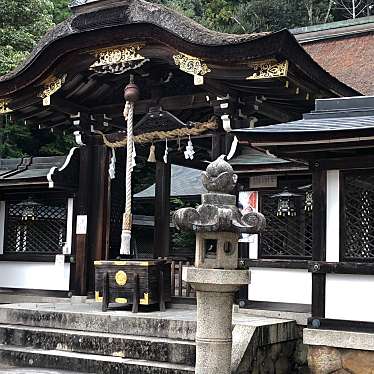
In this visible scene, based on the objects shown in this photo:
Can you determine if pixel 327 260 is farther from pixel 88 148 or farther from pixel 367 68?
pixel 367 68

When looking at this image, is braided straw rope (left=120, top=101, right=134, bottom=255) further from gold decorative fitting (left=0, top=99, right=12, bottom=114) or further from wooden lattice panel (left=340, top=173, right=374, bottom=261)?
wooden lattice panel (left=340, top=173, right=374, bottom=261)

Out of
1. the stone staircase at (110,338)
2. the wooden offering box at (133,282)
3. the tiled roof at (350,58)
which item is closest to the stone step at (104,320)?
the stone staircase at (110,338)

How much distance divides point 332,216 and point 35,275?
6389 millimetres

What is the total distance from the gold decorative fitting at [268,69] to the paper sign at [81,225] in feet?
13.5

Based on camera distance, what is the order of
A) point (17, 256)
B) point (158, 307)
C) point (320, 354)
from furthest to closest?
point (17, 256) < point (158, 307) < point (320, 354)

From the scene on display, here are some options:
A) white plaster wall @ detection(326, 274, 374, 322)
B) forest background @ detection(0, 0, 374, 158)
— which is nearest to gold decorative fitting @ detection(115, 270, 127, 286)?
white plaster wall @ detection(326, 274, 374, 322)

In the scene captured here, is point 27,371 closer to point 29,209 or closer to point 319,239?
point 319,239

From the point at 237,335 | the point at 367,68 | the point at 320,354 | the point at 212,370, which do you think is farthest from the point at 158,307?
the point at 367,68

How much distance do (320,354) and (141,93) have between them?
573cm

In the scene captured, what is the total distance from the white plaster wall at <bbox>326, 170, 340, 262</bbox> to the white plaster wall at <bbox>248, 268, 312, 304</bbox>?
4.97 ft

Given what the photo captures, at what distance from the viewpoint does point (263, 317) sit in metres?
8.42

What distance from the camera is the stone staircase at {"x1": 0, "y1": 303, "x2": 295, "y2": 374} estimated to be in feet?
23.6

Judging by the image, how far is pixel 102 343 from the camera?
7863mm

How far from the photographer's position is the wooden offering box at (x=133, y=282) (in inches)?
348
